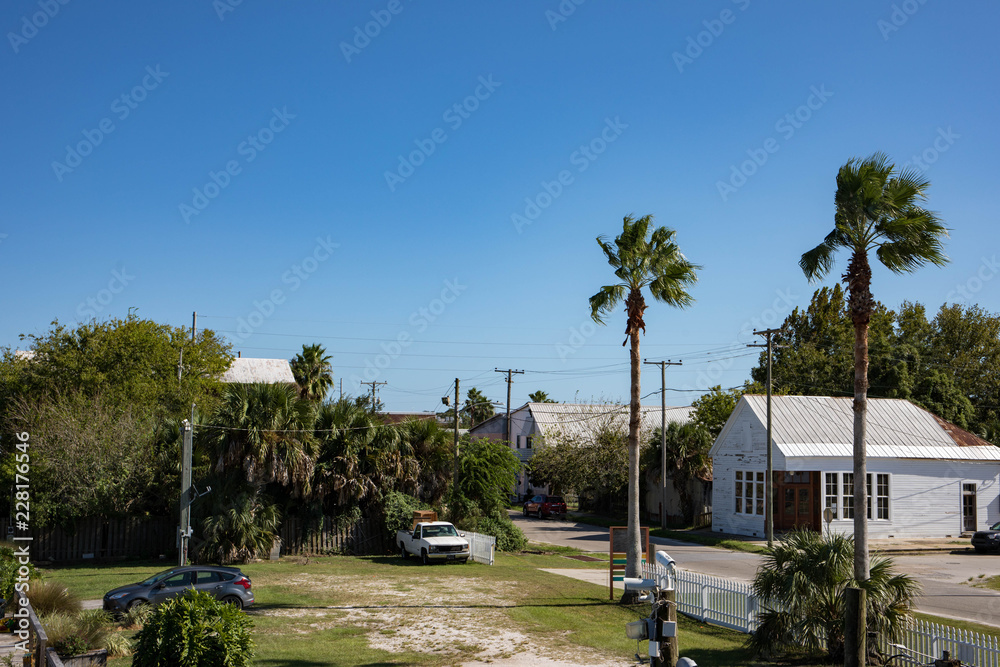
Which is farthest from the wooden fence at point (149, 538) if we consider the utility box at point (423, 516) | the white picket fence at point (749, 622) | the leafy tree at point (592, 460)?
the leafy tree at point (592, 460)

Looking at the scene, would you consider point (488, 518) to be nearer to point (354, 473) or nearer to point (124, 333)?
point (354, 473)

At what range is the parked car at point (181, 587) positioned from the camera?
17.6 metres

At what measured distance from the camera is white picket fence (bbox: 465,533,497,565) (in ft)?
97.9

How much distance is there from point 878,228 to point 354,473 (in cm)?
2300

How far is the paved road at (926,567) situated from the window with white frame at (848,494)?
4158mm

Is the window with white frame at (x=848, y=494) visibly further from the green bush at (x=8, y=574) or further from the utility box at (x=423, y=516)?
the green bush at (x=8, y=574)

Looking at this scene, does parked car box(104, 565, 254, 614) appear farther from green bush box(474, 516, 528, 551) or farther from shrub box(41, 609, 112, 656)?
green bush box(474, 516, 528, 551)

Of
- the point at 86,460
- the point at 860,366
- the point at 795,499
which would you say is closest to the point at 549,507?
the point at 795,499

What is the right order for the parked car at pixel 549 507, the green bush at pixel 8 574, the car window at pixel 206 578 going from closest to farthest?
the green bush at pixel 8 574 < the car window at pixel 206 578 < the parked car at pixel 549 507

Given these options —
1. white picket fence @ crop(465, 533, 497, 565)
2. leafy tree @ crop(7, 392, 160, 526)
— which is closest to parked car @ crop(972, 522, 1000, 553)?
white picket fence @ crop(465, 533, 497, 565)

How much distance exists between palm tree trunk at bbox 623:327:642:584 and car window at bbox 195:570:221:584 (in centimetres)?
1050

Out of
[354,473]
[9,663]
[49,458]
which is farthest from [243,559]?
[9,663]

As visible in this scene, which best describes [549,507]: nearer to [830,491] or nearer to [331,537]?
[830,491]

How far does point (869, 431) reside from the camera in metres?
41.2
